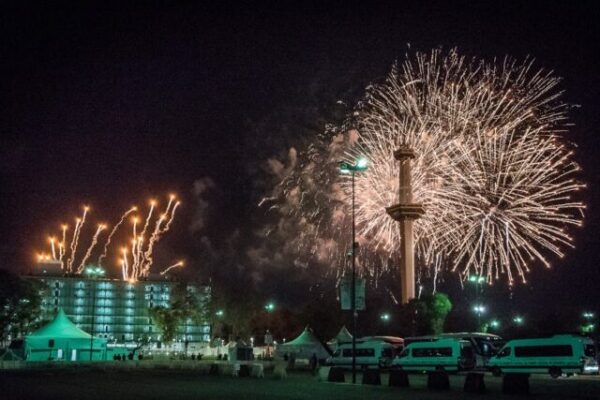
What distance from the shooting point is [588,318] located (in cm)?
12062

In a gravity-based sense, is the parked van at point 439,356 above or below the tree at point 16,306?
below

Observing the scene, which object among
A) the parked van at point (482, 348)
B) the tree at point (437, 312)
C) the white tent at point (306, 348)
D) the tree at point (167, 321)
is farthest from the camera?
the tree at point (167, 321)

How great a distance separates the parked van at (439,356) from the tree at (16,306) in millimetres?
68175

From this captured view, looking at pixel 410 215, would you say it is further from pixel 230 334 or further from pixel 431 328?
pixel 230 334

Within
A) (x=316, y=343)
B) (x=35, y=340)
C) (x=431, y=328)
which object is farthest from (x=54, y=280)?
(x=431, y=328)

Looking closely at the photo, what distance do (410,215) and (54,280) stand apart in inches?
4189

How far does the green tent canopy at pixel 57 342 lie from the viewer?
210 feet

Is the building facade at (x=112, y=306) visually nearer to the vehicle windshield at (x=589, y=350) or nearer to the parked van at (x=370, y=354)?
the parked van at (x=370, y=354)

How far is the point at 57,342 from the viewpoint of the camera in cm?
6394

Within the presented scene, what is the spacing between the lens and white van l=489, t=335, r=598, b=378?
32.4 m

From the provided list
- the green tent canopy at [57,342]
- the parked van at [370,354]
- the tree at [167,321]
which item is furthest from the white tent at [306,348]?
the tree at [167,321]

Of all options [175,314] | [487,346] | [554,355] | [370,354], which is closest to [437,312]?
[370,354]

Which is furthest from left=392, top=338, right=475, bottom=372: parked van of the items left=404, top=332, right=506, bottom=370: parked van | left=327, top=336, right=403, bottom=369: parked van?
left=327, top=336, right=403, bottom=369: parked van

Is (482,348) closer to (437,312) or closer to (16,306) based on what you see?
(437,312)
